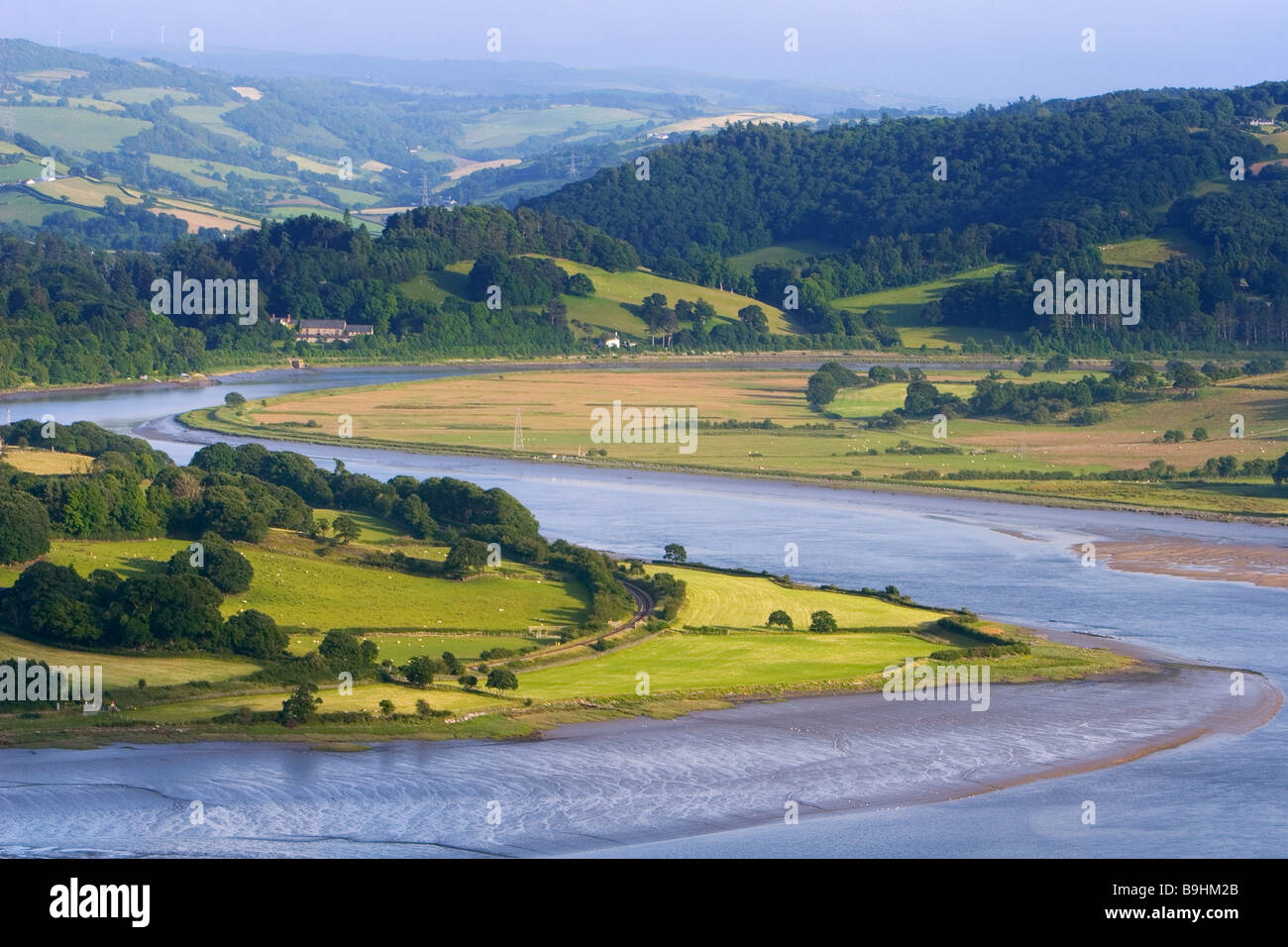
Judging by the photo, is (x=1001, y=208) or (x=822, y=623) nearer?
(x=822, y=623)

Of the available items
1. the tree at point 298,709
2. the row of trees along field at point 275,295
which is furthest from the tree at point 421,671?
the row of trees along field at point 275,295

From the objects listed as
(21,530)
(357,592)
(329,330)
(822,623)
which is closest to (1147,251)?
(329,330)

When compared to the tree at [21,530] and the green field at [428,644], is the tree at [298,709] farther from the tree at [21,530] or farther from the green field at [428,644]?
the tree at [21,530]

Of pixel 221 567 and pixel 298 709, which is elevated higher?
pixel 221 567

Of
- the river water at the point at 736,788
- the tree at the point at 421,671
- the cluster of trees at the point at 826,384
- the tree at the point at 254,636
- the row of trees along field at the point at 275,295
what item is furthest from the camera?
the row of trees along field at the point at 275,295

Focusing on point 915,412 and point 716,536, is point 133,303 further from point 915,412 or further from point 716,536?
point 716,536

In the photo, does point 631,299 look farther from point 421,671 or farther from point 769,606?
point 421,671
